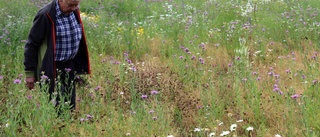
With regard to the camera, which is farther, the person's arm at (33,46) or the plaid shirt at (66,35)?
the plaid shirt at (66,35)

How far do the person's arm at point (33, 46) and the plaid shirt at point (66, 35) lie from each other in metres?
0.17

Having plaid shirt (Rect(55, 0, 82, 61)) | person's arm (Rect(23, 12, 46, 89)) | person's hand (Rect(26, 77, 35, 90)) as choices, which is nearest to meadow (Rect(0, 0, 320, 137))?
person's hand (Rect(26, 77, 35, 90))

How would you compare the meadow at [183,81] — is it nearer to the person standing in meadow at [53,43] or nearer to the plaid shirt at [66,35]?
the person standing in meadow at [53,43]

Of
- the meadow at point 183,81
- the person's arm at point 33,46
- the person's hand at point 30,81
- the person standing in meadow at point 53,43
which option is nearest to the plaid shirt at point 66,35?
the person standing in meadow at point 53,43

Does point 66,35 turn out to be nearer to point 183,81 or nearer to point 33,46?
point 33,46

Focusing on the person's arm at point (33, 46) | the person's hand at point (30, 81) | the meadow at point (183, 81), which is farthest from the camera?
the person's hand at point (30, 81)

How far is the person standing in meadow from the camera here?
3500mm

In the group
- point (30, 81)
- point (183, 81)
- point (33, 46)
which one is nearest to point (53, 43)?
point (33, 46)

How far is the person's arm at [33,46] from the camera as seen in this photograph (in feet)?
11.5

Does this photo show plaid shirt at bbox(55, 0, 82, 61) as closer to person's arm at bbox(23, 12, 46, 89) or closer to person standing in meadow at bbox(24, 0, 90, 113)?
person standing in meadow at bbox(24, 0, 90, 113)

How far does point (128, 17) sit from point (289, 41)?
429 cm

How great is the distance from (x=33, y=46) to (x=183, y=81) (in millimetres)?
2151

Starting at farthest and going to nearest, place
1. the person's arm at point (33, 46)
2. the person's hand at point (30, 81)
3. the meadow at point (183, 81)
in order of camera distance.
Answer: the person's hand at point (30, 81)
the person's arm at point (33, 46)
the meadow at point (183, 81)

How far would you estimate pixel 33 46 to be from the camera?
357 cm
